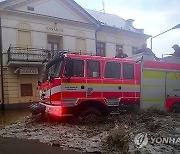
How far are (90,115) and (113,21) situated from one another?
26.5 m

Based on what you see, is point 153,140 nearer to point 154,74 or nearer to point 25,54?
point 154,74

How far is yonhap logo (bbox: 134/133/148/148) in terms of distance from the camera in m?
5.76

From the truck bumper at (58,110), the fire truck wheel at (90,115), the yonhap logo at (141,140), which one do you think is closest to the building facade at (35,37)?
the truck bumper at (58,110)

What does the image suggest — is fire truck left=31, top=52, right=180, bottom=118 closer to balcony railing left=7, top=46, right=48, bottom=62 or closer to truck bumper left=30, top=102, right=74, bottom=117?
truck bumper left=30, top=102, right=74, bottom=117

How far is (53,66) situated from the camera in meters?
8.73

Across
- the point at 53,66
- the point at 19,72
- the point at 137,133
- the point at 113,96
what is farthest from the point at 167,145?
the point at 19,72

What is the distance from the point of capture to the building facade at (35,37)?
72.5 ft

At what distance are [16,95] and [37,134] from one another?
52.3 feet

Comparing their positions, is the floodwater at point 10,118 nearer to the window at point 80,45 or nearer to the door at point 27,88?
the door at point 27,88

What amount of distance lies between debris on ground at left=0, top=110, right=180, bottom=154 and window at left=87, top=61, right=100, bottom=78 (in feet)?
5.25

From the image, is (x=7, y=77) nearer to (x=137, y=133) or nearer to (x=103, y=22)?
(x=103, y=22)

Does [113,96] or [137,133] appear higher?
[113,96]

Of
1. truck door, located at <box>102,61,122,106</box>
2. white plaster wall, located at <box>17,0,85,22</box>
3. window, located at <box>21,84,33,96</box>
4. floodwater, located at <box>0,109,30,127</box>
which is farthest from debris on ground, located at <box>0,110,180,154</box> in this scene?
white plaster wall, located at <box>17,0,85,22</box>

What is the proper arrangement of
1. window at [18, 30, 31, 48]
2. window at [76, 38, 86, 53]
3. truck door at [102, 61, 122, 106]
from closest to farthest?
truck door at [102, 61, 122, 106], window at [18, 30, 31, 48], window at [76, 38, 86, 53]
